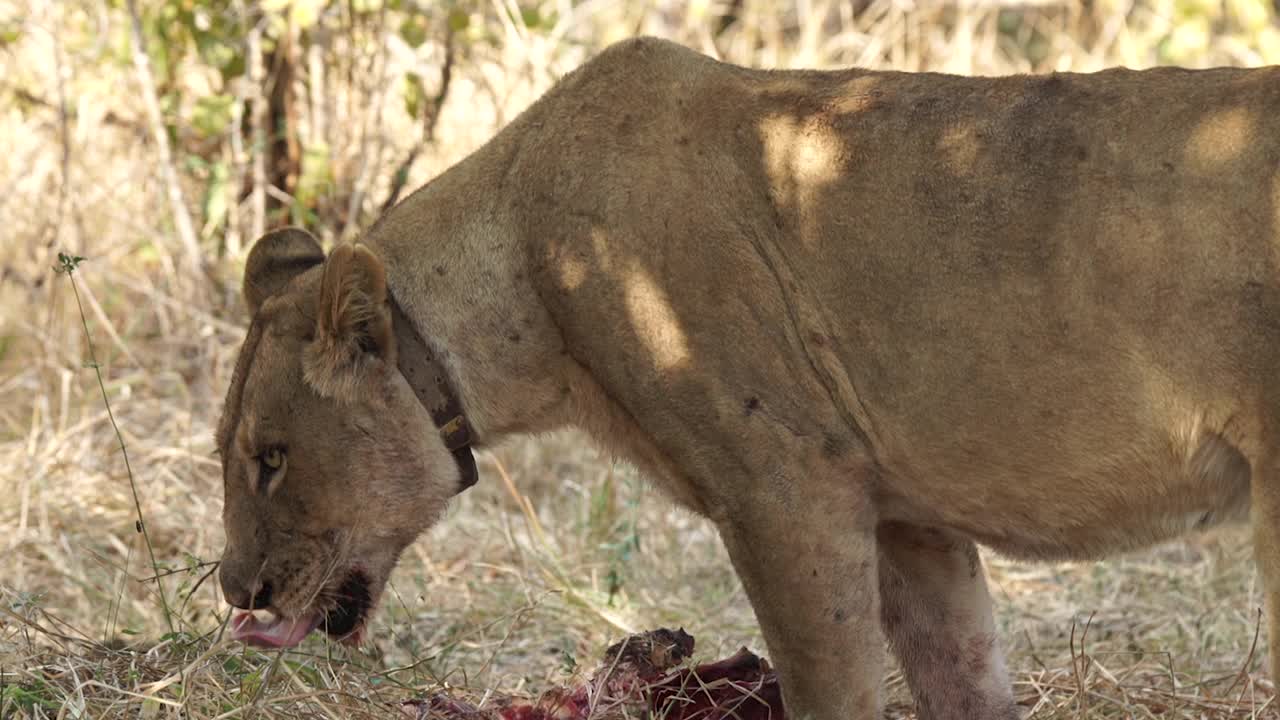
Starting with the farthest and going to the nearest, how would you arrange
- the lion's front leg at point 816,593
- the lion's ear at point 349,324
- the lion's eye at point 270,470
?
the lion's eye at point 270,470 < the lion's ear at point 349,324 < the lion's front leg at point 816,593

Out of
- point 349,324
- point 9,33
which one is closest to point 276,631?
point 349,324

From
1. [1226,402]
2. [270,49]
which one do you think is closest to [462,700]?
[1226,402]

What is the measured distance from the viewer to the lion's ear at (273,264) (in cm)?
418

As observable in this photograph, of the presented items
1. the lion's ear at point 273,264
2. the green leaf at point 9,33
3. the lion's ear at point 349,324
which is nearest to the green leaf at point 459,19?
the green leaf at point 9,33

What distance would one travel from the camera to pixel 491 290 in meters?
3.77

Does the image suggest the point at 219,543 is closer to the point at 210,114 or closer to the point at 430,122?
the point at 210,114

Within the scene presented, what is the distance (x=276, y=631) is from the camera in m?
4.04

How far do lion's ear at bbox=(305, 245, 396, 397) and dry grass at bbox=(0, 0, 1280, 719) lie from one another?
2.33 feet

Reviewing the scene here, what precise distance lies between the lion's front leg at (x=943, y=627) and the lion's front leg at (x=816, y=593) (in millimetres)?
467

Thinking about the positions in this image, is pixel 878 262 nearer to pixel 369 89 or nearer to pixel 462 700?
pixel 462 700

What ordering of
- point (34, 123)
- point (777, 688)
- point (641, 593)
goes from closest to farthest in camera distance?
point (777, 688), point (641, 593), point (34, 123)

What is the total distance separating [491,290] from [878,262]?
2.94 ft

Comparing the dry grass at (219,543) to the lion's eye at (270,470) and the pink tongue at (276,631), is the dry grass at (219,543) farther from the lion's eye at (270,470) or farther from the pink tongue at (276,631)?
the lion's eye at (270,470)

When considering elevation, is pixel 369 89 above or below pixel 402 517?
above
